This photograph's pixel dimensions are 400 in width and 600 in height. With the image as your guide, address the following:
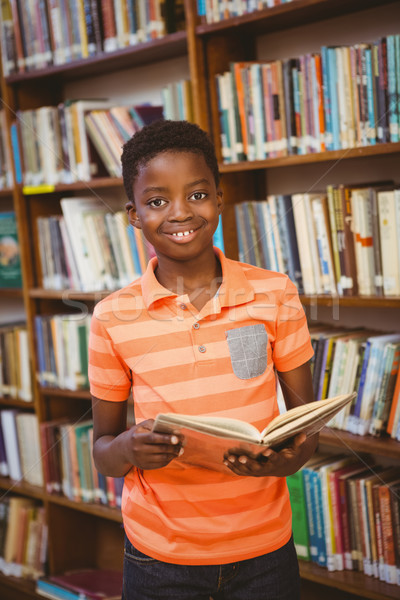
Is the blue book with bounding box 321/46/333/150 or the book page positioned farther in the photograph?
the blue book with bounding box 321/46/333/150

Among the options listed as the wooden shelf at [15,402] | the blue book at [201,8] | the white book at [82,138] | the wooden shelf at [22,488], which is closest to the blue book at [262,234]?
the blue book at [201,8]

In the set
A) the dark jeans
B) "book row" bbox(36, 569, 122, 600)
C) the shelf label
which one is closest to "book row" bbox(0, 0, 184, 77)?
the shelf label

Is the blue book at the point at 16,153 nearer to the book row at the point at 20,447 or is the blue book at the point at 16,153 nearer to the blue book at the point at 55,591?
the book row at the point at 20,447

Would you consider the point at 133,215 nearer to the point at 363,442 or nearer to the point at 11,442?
the point at 363,442

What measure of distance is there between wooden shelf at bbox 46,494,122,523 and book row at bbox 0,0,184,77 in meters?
1.59

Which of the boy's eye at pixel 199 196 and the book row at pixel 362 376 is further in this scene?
the book row at pixel 362 376

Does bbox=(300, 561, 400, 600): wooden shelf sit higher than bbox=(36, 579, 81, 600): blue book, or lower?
higher

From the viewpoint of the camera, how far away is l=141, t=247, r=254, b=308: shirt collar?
1098 mm

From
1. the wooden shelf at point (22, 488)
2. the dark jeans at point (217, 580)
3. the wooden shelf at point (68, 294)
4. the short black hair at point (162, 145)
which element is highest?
the short black hair at point (162, 145)

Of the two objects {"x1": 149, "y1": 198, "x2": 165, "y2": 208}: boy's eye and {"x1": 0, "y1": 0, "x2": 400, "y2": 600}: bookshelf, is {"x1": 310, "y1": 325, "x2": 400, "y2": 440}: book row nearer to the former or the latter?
{"x1": 0, "y1": 0, "x2": 400, "y2": 600}: bookshelf

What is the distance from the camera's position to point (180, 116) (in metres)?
2.00

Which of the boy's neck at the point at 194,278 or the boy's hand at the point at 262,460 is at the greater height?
the boy's neck at the point at 194,278

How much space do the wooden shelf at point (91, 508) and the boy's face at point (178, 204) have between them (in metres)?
1.47

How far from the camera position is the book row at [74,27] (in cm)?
201
